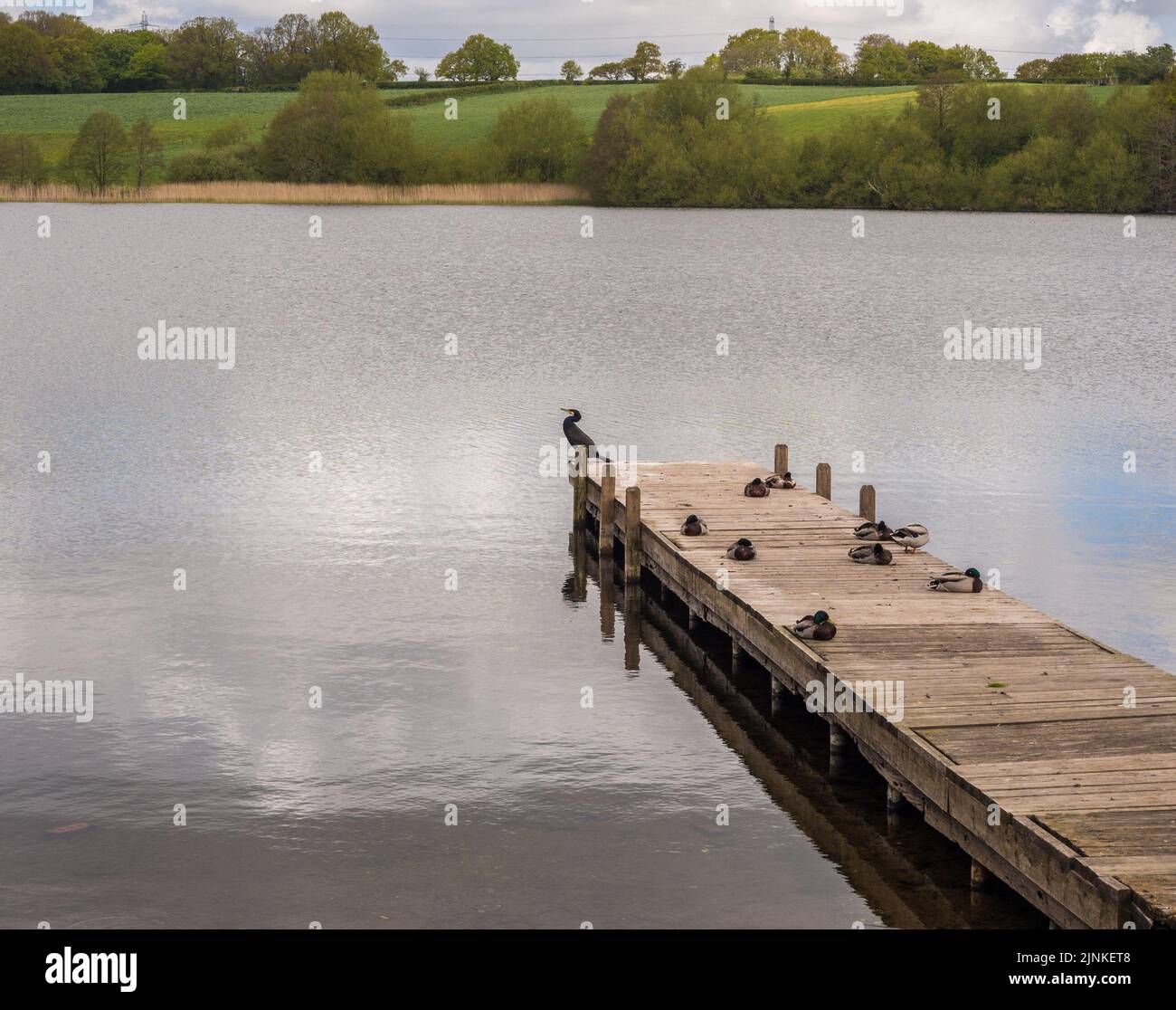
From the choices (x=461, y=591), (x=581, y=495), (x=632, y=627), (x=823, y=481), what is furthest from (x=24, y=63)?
(x=632, y=627)

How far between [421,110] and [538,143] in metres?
38.9

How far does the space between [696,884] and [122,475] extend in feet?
58.6

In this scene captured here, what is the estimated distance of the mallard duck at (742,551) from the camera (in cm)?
1764

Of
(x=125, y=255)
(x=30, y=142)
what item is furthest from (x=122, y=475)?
(x=30, y=142)

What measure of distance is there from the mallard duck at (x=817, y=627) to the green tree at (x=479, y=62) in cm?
17166

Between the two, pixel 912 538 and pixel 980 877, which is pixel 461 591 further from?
pixel 980 877

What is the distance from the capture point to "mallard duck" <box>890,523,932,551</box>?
59.5 feet

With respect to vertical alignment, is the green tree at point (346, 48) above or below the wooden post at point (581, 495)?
above

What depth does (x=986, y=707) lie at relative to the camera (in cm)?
1236

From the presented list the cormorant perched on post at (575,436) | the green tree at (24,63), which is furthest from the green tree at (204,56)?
the cormorant perched on post at (575,436)

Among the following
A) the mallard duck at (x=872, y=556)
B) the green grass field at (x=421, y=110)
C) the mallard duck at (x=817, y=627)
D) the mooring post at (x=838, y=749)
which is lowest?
the mooring post at (x=838, y=749)

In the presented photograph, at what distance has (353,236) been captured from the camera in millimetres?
86375

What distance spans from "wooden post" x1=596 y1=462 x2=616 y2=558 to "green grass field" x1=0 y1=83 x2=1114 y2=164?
382 feet

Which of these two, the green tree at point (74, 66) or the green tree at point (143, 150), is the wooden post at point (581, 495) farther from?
the green tree at point (74, 66)
